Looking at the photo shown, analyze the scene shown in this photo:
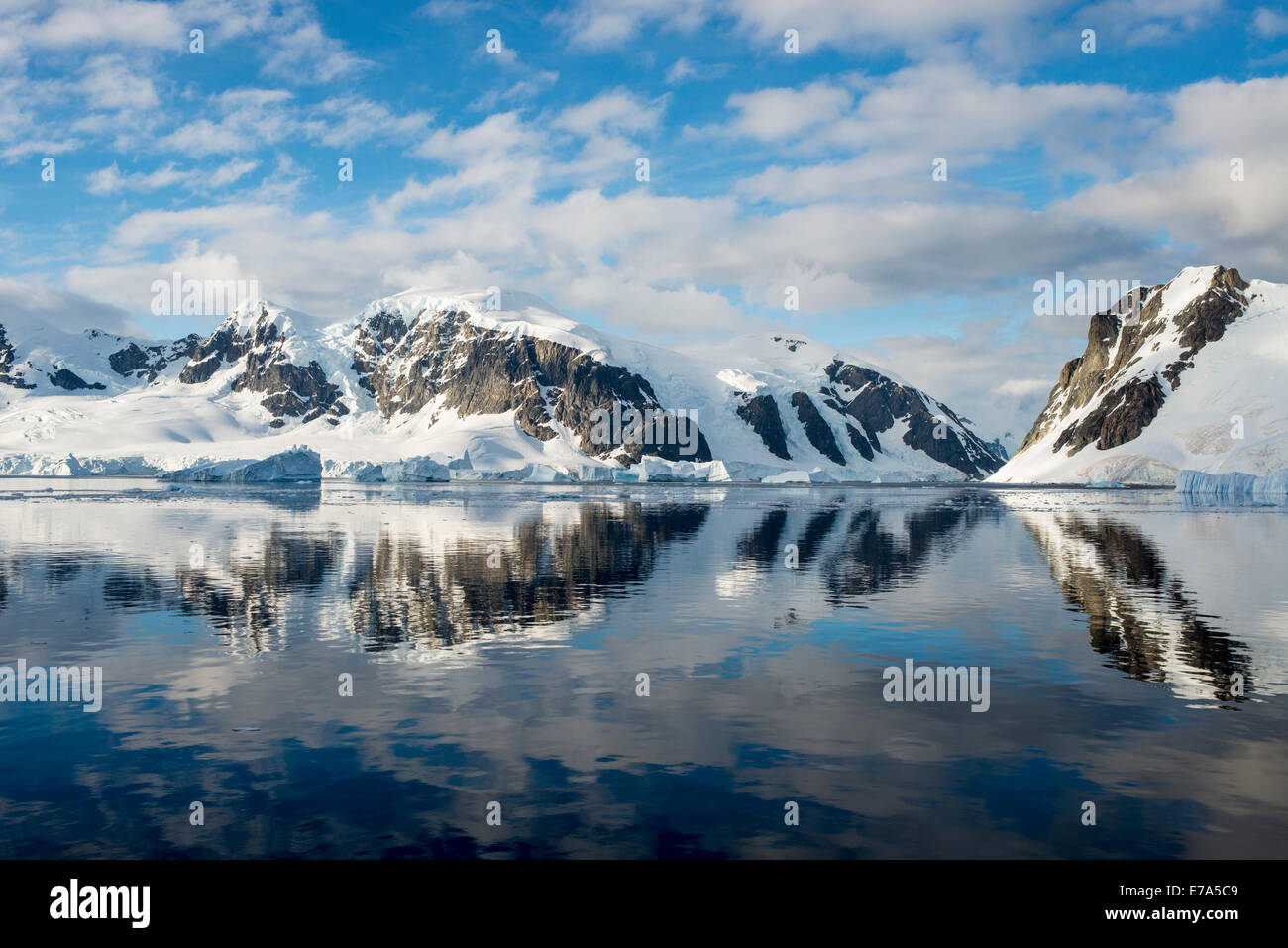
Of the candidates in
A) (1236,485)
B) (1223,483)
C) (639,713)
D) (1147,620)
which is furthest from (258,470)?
(639,713)

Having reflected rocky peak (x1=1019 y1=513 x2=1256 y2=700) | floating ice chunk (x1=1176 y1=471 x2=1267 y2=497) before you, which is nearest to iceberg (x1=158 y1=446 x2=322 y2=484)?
floating ice chunk (x1=1176 y1=471 x2=1267 y2=497)

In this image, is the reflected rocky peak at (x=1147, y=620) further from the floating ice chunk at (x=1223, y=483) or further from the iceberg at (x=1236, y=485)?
the floating ice chunk at (x=1223, y=483)

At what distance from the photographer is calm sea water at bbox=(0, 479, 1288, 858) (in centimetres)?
1223

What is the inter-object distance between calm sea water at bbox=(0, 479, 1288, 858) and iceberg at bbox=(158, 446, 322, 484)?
137 metres

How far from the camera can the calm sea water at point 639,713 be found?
40.1ft

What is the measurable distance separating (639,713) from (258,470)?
167m

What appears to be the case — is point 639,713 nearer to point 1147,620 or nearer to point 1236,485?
Result: point 1147,620

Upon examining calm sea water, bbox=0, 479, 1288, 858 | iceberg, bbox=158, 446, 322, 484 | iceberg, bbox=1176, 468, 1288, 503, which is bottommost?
calm sea water, bbox=0, 479, 1288, 858

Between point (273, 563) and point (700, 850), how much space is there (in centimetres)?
3310

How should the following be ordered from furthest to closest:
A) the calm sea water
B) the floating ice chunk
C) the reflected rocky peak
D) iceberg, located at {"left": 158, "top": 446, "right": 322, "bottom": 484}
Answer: iceberg, located at {"left": 158, "top": 446, "right": 322, "bottom": 484}
the floating ice chunk
the reflected rocky peak
the calm sea water

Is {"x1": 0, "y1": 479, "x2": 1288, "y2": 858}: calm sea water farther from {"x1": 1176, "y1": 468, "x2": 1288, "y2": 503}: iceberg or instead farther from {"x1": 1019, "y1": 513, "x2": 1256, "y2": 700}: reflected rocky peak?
{"x1": 1176, "y1": 468, "x2": 1288, "y2": 503}: iceberg
